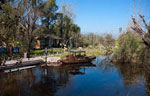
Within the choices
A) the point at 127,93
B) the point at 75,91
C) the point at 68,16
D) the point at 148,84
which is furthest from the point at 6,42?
the point at 68,16

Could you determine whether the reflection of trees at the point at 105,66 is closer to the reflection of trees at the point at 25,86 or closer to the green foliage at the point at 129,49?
the green foliage at the point at 129,49

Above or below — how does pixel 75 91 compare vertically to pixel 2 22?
below

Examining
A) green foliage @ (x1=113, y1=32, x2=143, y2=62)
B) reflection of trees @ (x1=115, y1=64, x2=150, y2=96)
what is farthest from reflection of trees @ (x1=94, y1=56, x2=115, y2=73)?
green foliage @ (x1=113, y1=32, x2=143, y2=62)

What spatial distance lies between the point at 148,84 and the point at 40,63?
589 inches

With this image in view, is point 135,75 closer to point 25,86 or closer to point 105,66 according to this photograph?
point 105,66

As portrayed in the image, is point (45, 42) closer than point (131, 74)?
No

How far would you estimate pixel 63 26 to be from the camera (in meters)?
46.7

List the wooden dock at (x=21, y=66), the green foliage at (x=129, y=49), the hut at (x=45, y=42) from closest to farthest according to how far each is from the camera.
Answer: the wooden dock at (x=21, y=66)
the green foliage at (x=129, y=49)
the hut at (x=45, y=42)

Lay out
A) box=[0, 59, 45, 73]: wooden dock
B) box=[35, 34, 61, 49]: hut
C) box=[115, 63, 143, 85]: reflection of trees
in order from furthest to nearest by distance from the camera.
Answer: box=[35, 34, 61, 49]: hut, box=[0, 59, 45, 73]: wooden dock, box=[115, 63, 143, 85]: reflection of trees

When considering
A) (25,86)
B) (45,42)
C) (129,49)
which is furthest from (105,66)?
(45,42)

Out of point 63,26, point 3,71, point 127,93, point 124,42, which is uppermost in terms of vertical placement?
point 63,26

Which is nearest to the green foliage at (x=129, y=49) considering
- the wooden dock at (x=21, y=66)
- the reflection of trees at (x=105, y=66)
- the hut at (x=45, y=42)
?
the reflection of trees at (x=105, y=66)

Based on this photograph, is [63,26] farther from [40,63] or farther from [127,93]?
[127,93]

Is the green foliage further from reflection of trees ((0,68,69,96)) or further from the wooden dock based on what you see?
reflection of trees ((0,68,69,96))
